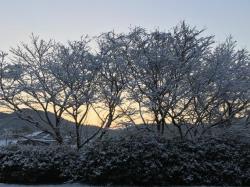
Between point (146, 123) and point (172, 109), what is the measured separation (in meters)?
1.36

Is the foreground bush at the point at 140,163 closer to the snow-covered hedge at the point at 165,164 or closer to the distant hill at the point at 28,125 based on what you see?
the snow-covered hedge at the point at 165,164

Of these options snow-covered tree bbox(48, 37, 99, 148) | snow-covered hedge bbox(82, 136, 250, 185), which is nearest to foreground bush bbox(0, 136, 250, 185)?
snow-covered hedge bbox(82, 136, 250, 185)

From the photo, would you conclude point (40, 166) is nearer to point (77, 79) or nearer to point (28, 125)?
point (77, 79)

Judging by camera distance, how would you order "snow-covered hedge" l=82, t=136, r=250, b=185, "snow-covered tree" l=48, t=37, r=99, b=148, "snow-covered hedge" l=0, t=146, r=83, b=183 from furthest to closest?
"snow-covered tree" l=48, t=37, r=99, b=148
"snow-covered hedge" l=0, t=146, r=83, b=183
"snow-covered hedge" l=82, t=136, r=250, b=185

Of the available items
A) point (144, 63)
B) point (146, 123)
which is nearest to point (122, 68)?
point (144, 63)

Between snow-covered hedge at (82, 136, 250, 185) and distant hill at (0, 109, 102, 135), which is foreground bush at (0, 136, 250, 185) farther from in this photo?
distant hill at (0, 109, 102, 135)

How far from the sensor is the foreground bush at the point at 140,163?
12641 mm

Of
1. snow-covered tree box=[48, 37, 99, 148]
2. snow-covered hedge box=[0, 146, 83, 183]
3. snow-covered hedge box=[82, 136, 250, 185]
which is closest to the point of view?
snow-covered hedge box=[82, 136, 250, 185]

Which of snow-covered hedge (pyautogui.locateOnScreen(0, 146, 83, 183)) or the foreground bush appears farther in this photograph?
snow-covered hedge (pyautogui.locateOnScreen(0, 146, 83, 183))

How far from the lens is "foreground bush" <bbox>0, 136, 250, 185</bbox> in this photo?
12.6m

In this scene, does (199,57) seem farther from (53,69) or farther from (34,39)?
(34,39)

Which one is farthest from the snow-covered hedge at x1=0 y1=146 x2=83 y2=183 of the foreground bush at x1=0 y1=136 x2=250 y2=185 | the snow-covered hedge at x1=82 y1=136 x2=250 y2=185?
the snow-covered hedge at x1=82 y1=136 x2=250 y2=185

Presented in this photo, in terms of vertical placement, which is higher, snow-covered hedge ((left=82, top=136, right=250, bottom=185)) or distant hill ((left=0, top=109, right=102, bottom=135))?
distant hill ((left=0, top=109, right=102, bottom=135))

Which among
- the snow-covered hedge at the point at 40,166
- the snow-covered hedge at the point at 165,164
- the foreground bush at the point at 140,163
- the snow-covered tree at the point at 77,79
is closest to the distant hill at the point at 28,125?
the snow-covered tree at the point at 77,79
